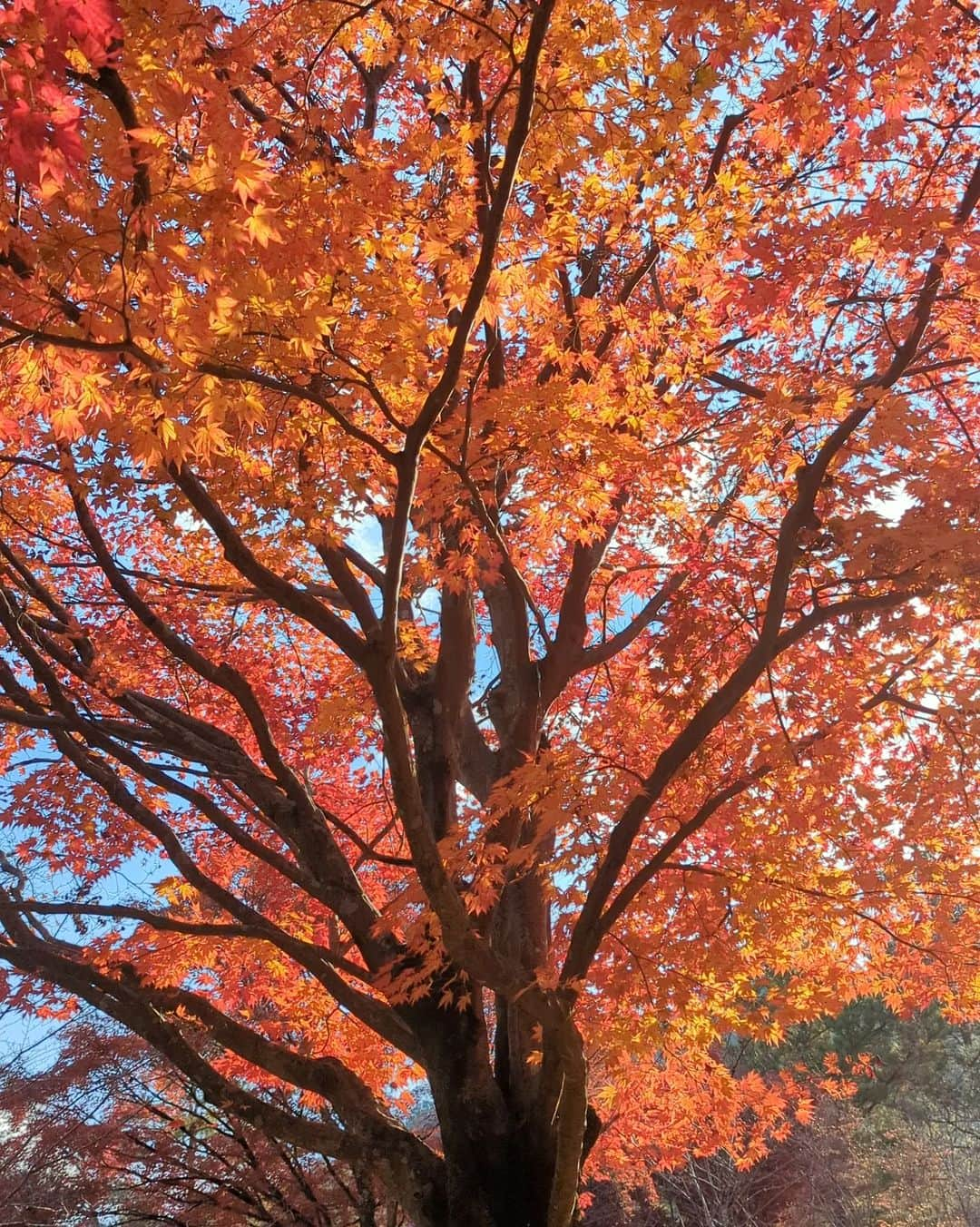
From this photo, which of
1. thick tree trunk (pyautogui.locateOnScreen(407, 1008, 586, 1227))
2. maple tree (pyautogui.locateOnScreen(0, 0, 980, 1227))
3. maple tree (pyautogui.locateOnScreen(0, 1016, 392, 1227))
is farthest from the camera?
maple tree (pyautogui.locateOnScreen(0, 1016, 392, 1227))

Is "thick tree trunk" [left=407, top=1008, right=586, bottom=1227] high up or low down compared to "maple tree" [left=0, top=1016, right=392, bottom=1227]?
down

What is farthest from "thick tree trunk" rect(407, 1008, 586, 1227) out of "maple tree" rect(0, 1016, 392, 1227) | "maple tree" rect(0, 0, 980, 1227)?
"maple tree" rect(0, 1016, 392, 1227)

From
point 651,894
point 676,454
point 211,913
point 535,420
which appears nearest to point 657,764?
point 651,894

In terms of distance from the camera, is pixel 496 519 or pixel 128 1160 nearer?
pixel 496 519

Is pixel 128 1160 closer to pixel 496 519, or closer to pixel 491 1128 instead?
pixel 491 1128

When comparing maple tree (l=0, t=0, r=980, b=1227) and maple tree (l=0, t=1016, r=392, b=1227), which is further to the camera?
maple tree (l=0, t=1016, r=392, b=1227)

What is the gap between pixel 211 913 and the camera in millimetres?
7969

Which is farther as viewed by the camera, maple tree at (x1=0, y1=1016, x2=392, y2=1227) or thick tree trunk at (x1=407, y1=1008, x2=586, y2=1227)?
maple tree at (x1=0, y1=1016, x2=392, y2=1227)

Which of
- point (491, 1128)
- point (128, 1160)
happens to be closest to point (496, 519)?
point (491, 1128)

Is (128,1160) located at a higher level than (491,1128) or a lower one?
higher

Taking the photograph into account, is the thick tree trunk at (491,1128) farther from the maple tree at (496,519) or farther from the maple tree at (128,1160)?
the maple tree at (128,1160)

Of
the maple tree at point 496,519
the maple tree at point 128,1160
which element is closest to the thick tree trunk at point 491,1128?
the maple tree at point 496,519

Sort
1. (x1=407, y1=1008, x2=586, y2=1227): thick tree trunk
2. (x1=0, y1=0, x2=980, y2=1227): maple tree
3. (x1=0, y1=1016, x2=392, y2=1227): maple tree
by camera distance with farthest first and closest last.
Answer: (x1=0, y1=1016, x2=392, y2=1227): maple tree → (x1=407, y1=1008, x2=586, y2=1227): thick tree trunk → (x1=0, y1=0, x2=980, y2=1227): maple tree

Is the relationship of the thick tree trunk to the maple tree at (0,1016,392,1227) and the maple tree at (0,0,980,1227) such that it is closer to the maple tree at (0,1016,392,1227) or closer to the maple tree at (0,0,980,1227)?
the maple tree at (0,0,980,1227)
